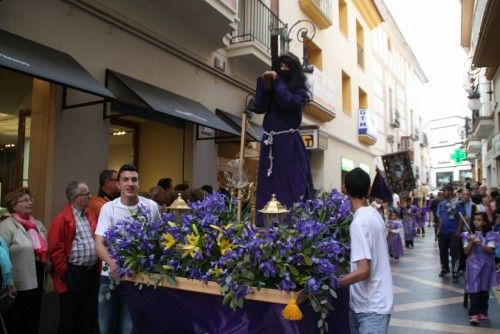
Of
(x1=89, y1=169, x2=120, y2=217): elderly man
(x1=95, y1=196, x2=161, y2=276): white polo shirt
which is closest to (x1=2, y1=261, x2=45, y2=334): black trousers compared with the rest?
(x1=89, y1=169, x2=120, y2=217): elderly man

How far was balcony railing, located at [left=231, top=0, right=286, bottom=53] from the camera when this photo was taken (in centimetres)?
1092

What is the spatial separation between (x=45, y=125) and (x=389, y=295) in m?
4.97

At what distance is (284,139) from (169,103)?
13.4 feet

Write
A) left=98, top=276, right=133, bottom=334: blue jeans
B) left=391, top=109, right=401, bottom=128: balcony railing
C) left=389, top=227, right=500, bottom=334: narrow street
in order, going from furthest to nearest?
left=391, top=109, right=401, bottom=128: balcony railing → left=389, top=227, right=500, bottom=334: narrow street → left=98, top=276, right=133, bottom=334: blue jeans

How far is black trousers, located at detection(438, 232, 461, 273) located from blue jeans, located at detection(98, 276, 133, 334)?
25.9 ft

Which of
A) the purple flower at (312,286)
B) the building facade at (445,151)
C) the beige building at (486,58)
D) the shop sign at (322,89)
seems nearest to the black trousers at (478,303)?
the purple flower at (312,286)

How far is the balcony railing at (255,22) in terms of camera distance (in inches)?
430

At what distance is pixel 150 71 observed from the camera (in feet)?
26.2

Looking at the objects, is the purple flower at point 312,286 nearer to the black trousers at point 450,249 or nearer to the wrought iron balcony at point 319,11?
the black trousers at point 450,249

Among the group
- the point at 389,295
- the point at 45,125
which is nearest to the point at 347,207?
the point at 389,295

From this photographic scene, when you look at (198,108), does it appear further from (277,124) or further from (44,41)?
(277,124)

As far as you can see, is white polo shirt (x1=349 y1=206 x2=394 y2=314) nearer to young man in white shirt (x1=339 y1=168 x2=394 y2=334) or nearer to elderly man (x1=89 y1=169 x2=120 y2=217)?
young man in white shirt (x1=339 y1=168 x2=394 y2=334)

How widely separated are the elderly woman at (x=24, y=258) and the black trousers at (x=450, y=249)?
8000 millimetres

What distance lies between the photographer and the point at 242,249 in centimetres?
265
